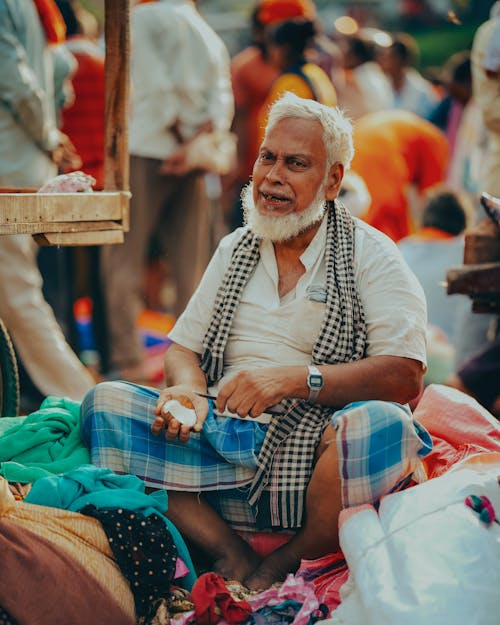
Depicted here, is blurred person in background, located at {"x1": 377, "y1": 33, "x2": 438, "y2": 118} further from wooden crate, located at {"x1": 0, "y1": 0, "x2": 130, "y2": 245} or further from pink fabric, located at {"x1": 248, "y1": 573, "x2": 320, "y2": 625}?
pink fabric, located at {"x1": 248, "y1": 573, "x2": 320, "y2": 625}

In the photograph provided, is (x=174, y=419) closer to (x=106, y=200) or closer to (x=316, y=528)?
(x=316, y=528)

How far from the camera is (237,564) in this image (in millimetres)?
3320

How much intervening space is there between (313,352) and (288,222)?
46 cm

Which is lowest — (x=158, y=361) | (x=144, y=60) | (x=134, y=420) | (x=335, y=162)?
(x=158, y=361)

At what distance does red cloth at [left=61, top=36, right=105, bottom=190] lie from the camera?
6473 millimetres

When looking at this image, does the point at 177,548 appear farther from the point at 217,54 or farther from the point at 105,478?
the point at 217,54

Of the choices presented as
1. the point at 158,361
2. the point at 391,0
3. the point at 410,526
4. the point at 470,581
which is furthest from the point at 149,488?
the point at 391,0

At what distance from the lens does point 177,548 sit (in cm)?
314

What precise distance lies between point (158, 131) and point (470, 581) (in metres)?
4.66

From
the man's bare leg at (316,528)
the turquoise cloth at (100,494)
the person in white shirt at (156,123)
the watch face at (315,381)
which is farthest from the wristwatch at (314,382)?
the person in white shirt at (156,123)

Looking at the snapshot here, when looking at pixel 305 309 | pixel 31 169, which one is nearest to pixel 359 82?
pixel 31 169

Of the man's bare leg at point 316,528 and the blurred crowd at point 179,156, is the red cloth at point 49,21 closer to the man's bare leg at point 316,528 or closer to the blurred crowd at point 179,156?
the blurred crowd at point 179,156

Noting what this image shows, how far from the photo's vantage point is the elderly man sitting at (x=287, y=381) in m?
3.20

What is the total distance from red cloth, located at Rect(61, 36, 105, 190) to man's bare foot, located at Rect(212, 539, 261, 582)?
142 inches
